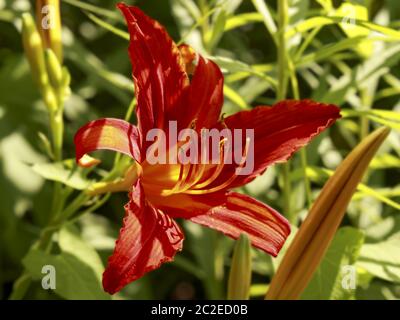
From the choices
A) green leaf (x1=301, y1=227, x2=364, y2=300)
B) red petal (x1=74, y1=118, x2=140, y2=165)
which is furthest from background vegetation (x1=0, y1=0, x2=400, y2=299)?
red petal (x1=74, y1=118, x2=140, y2=165)

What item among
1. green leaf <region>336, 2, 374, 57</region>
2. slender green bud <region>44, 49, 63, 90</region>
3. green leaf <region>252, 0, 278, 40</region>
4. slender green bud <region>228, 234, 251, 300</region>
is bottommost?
slender green bud <region>228, 234, 251, 300</region>

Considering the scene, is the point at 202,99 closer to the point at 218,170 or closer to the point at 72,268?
the point at 218,170

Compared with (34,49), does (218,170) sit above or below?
below

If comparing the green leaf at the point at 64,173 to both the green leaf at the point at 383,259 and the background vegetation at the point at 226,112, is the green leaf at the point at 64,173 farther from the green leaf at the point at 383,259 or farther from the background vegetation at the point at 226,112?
the green leaf at the point at 383,259

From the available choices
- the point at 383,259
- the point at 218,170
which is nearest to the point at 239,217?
the point at 218,170

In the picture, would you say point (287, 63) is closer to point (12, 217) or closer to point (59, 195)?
point (59, 195)

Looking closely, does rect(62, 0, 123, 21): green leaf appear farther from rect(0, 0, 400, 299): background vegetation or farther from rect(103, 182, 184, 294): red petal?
rect(103, 182, 184, 294): red petal
